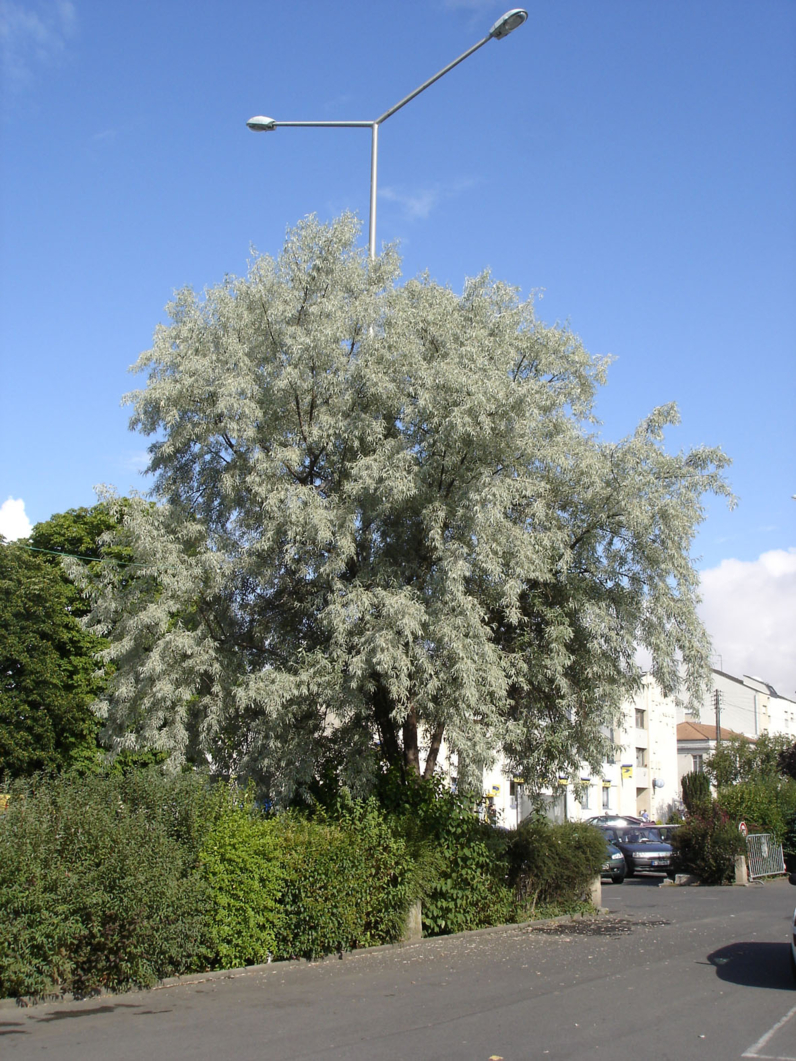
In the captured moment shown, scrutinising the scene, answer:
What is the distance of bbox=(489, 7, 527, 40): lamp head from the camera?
12297mm

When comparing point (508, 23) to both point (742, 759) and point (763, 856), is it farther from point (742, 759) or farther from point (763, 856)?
point (742, 759)

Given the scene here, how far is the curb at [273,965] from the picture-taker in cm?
862

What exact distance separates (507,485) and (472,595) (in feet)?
6.02

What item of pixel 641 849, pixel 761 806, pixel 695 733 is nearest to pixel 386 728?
pixel 761 806

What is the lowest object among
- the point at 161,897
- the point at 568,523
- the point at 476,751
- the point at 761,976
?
the point at 761,976

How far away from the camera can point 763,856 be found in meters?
25.4

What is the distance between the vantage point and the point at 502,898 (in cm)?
1456

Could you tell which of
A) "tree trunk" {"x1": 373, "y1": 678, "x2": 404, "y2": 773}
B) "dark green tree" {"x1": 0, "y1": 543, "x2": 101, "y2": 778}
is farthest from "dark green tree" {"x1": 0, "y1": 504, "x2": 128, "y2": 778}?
"tree trunk" {"x1": 373, "y1": 678, "x2": 404, "y2": 773}

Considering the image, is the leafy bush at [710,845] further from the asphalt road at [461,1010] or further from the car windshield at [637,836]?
the asphalt road at [461,1010]

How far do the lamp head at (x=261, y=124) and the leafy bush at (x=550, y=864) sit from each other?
1230 centimetres

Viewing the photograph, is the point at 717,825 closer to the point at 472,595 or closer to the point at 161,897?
the point at 472,595

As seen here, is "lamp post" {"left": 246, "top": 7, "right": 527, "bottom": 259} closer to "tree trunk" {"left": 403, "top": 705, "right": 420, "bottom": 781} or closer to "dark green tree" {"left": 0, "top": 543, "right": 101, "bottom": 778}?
"tree trunk" {"left": 403, "top": 705, "right": 420, "bottom": 781}

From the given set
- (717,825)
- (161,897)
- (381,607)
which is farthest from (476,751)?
(717,825)

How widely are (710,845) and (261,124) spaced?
2088 cm
